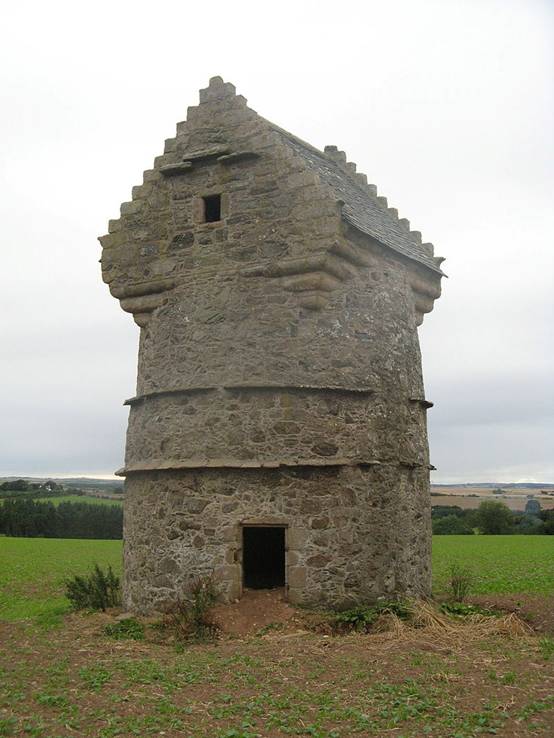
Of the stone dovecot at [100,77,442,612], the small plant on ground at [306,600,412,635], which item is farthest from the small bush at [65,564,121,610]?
the small plant on ground at [306,600,412,635]

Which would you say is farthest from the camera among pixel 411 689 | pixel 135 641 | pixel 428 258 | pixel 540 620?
pixel 428 258

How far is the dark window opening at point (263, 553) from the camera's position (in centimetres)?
1447

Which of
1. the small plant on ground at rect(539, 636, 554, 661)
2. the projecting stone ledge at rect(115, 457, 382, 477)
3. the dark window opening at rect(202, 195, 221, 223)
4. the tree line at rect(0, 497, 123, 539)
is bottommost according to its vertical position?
the small plant on ground at rect(539, 636, 554, 661)

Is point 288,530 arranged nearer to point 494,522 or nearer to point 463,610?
point 463,610

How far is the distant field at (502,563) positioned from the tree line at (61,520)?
72.2ft

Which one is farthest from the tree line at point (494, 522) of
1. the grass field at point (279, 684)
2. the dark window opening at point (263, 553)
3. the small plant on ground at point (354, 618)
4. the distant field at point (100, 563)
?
the grass field at point (279, 684)

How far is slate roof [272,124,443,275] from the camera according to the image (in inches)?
522

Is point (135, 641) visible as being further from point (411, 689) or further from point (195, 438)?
point (411, 689)

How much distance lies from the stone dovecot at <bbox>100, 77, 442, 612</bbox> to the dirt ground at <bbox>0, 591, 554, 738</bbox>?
1.20 metres

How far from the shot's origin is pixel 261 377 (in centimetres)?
1217

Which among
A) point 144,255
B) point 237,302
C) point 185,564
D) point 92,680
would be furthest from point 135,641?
point 144,255

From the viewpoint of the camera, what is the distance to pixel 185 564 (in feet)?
39.4

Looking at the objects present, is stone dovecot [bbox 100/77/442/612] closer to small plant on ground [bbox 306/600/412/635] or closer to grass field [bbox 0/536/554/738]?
small plant on ground [bbox 306/600/412/635]

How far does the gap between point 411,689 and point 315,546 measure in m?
3.72
